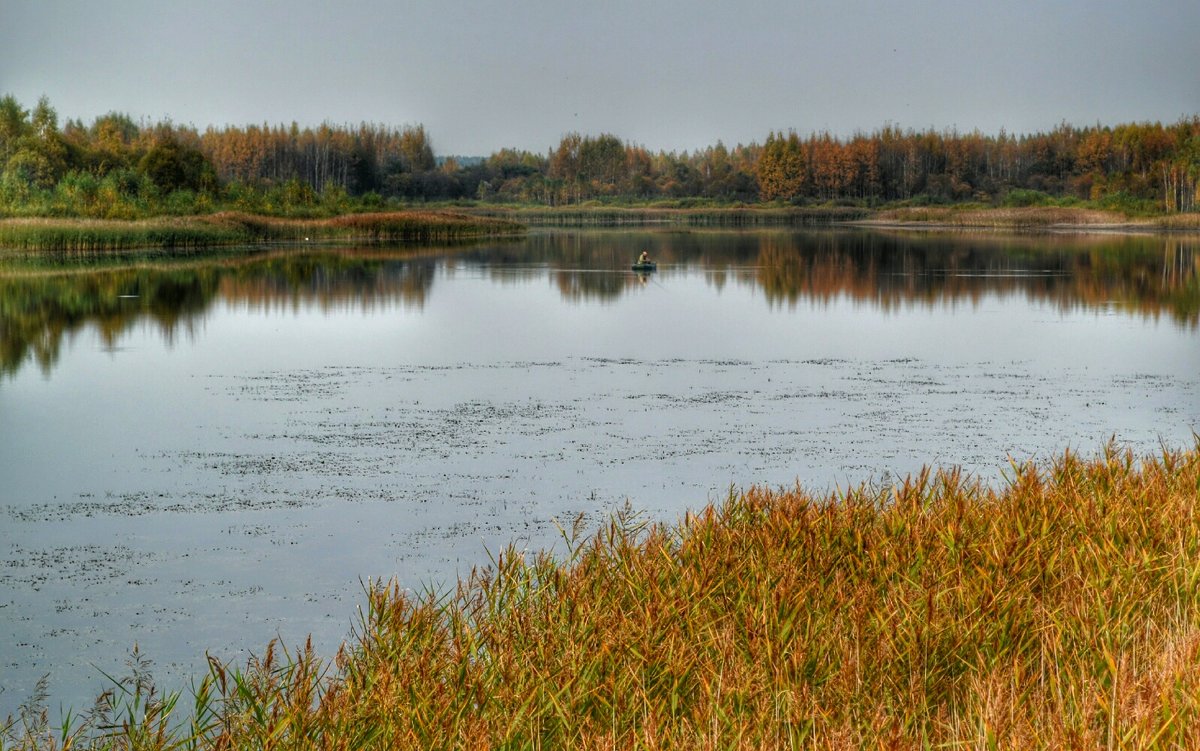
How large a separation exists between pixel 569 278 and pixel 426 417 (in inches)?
794

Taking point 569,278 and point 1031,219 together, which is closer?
point 569,278

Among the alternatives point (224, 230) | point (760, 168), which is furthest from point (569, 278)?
point (760, 168)

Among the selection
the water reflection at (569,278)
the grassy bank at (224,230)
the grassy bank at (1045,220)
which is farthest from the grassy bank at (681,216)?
the water reflection at (569,278)

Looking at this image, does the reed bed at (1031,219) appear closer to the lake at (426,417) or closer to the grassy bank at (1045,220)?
the grassy bank at (1045,220)

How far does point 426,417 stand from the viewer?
12.3 meters

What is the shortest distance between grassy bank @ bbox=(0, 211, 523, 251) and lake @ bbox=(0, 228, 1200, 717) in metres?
11.1

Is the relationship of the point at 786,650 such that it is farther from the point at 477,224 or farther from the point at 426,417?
the point at 477,224

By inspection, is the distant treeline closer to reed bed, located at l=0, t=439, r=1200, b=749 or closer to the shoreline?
the shoreline

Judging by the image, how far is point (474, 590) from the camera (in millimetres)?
6672

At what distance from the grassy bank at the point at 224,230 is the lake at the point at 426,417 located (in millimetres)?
11145

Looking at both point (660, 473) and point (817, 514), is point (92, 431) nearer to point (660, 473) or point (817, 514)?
point (660, 473)

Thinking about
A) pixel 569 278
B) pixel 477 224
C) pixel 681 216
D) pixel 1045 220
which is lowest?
pixel 569 278

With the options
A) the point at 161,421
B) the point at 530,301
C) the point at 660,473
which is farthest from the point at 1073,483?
the point at 530,301

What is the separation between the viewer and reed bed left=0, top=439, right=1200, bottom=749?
4.11m
